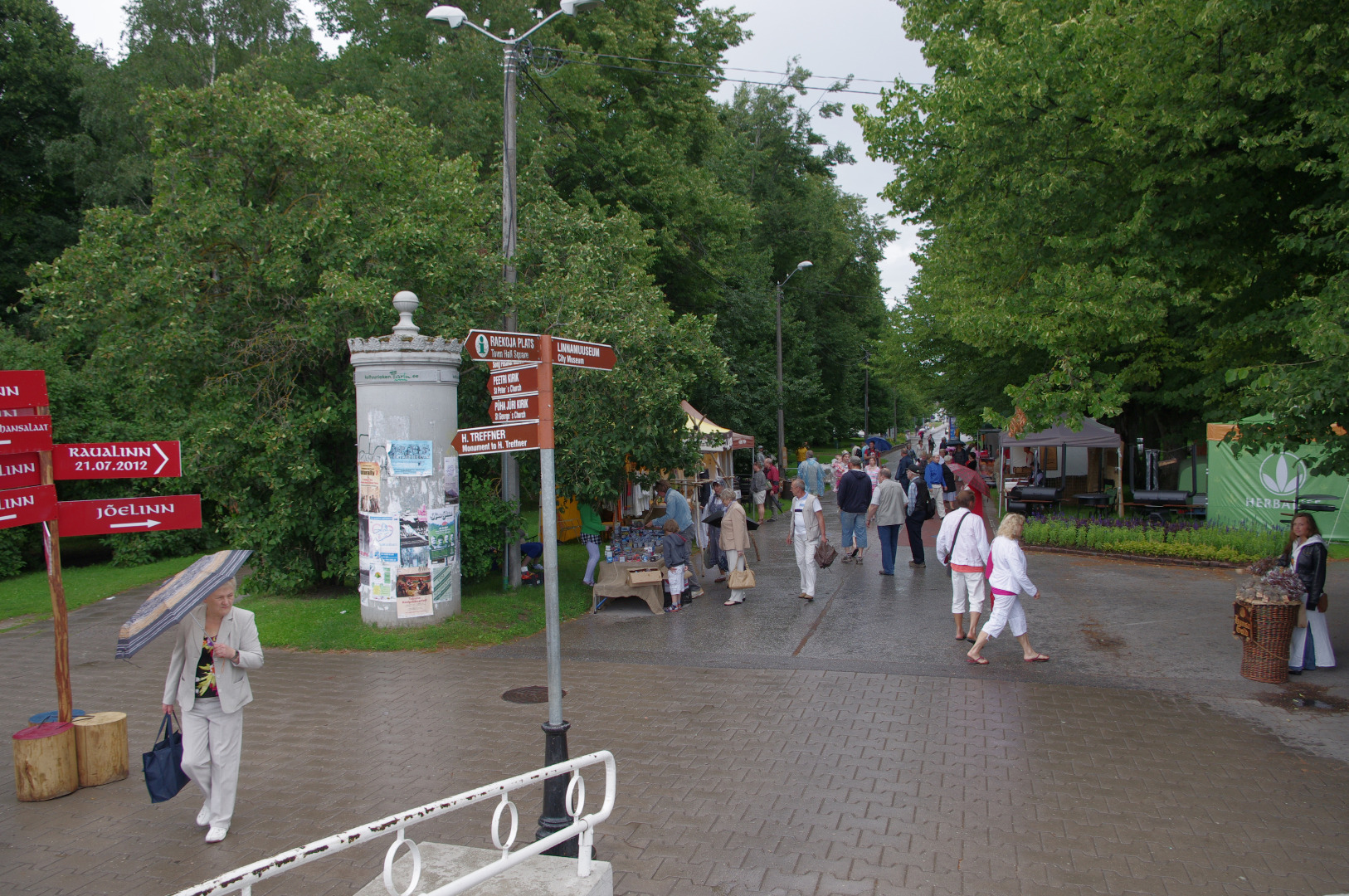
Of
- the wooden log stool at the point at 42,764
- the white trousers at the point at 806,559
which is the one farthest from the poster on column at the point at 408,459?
the white trousers at the point at 806,559

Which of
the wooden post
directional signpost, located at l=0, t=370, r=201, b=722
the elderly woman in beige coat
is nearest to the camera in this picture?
directional signpost, located at l=0, t=370, r=201, b=722

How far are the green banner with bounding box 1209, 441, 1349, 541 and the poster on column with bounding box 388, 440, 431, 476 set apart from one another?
14358 mm

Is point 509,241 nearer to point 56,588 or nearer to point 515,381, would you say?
point 56,588

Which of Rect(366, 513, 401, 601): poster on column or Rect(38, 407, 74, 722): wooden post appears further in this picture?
Rect(366, 513, 401, 601): poster on column

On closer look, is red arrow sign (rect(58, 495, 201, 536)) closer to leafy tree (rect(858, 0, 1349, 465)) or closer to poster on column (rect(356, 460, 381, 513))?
poster on column (rect(356, 460, 381, 513))

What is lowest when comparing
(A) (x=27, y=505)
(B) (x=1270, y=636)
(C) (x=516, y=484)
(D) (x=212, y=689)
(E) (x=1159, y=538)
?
(B) (x=1270, y=636)

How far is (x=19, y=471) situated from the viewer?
6.37 m

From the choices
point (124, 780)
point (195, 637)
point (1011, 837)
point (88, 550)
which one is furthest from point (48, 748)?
point (88, 550)

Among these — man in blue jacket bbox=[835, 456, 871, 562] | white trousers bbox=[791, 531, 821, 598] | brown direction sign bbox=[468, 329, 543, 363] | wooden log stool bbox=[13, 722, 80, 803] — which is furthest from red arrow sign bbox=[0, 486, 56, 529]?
man in blue jacket bbox=[835, 456, 871, 562]

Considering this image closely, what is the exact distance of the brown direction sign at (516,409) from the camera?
5.03 meters

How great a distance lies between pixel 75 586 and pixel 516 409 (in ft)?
51.4

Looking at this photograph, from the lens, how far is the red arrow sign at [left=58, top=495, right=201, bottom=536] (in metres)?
6.41

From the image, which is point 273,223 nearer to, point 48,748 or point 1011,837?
point 48,748

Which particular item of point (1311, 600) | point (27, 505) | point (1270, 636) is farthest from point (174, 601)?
point (1311, 600)
